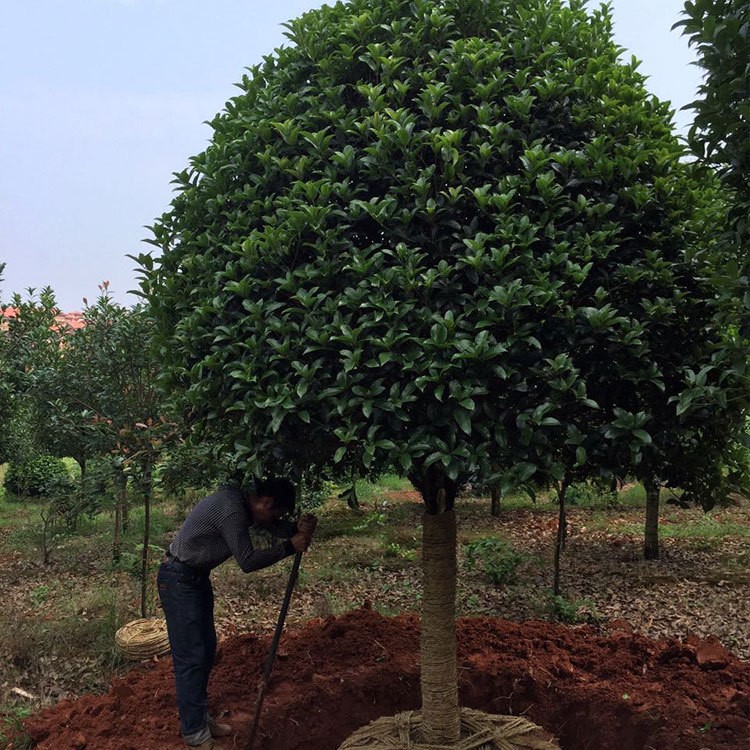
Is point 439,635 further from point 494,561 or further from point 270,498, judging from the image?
point 494,561

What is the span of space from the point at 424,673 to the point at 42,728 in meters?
2.73

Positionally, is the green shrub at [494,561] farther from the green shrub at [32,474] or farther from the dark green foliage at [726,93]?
the green shrub at [32,474]

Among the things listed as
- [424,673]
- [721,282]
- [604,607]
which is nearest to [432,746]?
[424,673]

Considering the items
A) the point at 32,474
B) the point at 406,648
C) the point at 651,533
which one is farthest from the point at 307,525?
the point at 32,474

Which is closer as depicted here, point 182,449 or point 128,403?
point 182,449

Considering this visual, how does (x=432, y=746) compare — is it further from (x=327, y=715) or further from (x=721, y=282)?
(x=721, y=282)

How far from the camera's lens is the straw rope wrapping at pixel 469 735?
14.2 feet

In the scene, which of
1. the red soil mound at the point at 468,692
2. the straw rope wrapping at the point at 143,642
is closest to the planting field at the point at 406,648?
the red soil mound at the point at 468,692

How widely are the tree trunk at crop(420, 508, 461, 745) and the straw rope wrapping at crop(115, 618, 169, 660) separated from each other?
2.98 meters

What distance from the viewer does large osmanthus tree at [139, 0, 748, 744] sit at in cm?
313

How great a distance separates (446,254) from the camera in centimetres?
333

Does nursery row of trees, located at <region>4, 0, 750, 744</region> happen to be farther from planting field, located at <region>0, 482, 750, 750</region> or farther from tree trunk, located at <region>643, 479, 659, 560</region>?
tree trunk, located at <region>643, 479, 659, 560</region>

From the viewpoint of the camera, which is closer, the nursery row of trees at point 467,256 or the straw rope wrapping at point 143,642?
the nursery row of trees at point 467,256

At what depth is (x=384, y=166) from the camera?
3.37 metres
